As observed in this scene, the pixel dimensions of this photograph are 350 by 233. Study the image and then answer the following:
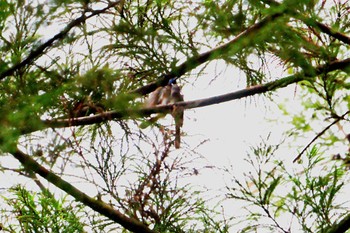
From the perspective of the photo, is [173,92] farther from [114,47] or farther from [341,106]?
[341,106]

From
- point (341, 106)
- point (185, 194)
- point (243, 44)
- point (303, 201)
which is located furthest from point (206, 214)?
point (341, 106)

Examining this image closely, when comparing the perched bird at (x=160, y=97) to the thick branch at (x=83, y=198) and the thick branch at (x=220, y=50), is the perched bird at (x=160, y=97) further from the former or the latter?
the thick branch at (x=83, y=198)

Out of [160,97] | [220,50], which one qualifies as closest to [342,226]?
[220,50]

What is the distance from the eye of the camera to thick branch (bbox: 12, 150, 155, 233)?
128 cm

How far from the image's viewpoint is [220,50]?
2.90ft

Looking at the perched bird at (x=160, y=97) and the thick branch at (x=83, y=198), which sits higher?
the perched bird at (x=160, y=97)

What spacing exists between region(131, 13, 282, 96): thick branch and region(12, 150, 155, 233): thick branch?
1.06 feet

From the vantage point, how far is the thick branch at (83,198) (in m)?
1.28

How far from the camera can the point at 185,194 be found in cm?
151

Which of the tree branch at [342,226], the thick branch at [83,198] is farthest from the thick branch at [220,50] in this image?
the tree branch at [342,226]

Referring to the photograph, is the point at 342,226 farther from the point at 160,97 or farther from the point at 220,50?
the point at 160,97

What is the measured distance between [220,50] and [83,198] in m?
0.61

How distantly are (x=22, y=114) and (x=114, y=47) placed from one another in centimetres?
79

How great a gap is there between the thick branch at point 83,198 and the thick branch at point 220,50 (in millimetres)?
324
